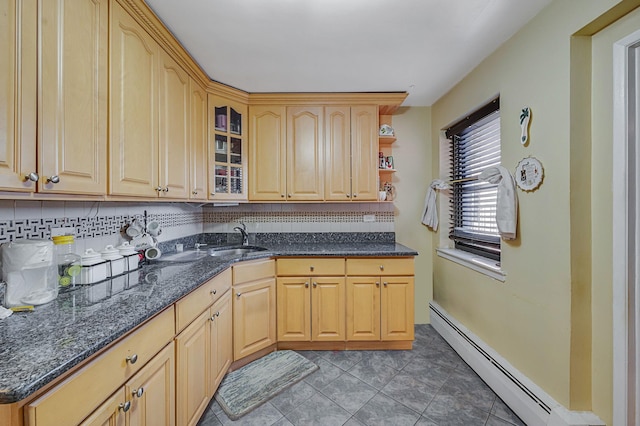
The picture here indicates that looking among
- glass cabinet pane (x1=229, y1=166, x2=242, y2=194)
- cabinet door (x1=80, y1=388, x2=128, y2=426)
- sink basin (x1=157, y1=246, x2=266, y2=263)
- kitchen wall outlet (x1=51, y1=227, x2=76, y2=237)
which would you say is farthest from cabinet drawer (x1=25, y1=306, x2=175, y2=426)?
glass cabinet pane (x1=229, y1=166, x2=242, y2=194)

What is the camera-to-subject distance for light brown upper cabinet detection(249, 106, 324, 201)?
2424mm

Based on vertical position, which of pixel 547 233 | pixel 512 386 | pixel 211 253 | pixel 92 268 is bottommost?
pixel 512 386

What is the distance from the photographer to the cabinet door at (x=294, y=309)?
2.19m

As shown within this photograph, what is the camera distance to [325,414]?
154 cm

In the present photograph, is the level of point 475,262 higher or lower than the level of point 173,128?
lower

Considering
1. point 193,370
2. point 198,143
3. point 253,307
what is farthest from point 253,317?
point 198,143

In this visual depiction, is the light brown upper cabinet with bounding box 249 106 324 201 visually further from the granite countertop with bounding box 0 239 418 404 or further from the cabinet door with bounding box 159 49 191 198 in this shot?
the granite countertop with bounding box 0 239 418 404

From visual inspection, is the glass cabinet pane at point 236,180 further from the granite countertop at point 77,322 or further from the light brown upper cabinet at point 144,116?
the granite countertop at point 77,322

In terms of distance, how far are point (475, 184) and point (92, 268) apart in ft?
8.74

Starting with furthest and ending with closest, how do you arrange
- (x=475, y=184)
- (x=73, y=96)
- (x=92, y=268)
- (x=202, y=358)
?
(x=475, y=184) → (x=202, y=358) → (x=92, y=268) → (x=73, y=96)

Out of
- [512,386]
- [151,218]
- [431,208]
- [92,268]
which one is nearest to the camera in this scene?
[92,268]

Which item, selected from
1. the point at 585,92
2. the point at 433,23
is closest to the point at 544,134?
the point at 585,92

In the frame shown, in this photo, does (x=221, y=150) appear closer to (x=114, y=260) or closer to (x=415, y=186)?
(x=114, y=260)

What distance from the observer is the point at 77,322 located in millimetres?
848
